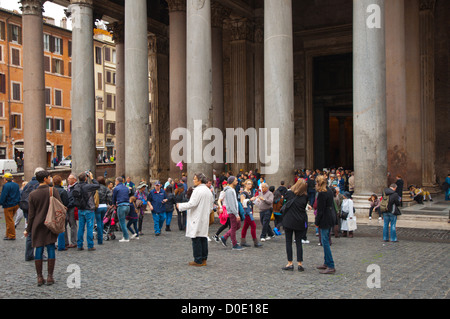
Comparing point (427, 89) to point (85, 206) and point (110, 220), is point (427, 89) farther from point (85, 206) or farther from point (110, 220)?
point (85, 206)

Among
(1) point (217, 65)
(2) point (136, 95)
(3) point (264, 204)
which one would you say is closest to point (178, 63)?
(1) point (217, 65)

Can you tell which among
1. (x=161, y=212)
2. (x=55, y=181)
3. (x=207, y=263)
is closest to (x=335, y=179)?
(x=161, y=212)

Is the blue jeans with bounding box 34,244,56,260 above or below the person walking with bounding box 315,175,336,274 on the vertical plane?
below

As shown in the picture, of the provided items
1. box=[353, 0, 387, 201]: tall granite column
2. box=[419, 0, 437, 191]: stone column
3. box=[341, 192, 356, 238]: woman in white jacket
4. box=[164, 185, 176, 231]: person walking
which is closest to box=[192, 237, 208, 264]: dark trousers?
box=[164, 185, 176, 231]: person walking

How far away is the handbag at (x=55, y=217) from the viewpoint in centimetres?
701

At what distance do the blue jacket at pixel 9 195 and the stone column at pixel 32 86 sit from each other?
9840 mm

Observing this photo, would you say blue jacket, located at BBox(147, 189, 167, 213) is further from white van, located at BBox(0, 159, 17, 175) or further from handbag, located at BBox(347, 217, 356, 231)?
white van, located at BBox(0, 159, 17, 175)

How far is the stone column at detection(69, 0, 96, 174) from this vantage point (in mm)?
18656

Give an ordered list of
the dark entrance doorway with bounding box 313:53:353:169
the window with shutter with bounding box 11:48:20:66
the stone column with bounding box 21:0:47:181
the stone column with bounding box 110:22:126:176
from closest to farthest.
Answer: the stone column with bounding box 21:0:47:181
the stone column with bounding box 110:22:126:176
the dark entrance doorway with bounding box 313:53:353:169
the window with shutter with bounding box 11:48:20:66

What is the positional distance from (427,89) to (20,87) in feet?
119

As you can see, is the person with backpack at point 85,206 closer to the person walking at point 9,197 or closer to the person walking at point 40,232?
the person walking at point 9,197

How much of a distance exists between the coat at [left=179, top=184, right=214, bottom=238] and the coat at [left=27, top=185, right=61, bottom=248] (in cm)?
220
